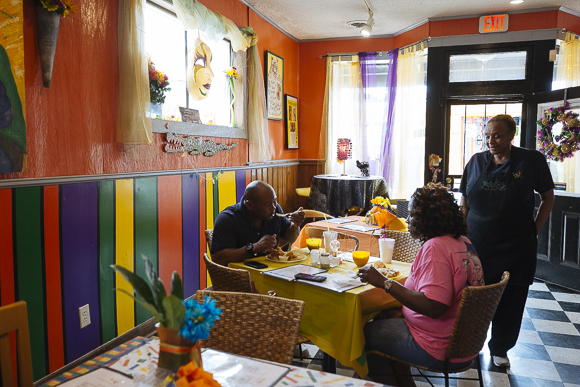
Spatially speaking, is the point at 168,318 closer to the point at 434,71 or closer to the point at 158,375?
the point at 158,375

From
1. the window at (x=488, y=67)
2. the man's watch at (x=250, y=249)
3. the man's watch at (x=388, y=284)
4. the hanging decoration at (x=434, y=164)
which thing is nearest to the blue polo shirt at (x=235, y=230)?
the man's watch at (x=250, y=249)

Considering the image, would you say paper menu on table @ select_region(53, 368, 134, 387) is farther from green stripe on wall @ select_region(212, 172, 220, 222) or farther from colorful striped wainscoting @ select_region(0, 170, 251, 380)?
green stripe on wall @ select_region(212, 172, 220, 222)

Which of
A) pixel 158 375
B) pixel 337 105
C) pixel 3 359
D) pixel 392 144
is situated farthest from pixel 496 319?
pixel 337 105

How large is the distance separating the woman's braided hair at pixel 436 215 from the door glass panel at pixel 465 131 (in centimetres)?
444

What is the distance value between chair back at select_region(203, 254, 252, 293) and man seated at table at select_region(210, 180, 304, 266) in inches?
9.7

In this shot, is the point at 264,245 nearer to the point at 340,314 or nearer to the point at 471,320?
the point at 340,314

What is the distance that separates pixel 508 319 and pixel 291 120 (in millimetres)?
4489

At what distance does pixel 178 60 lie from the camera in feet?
12.8

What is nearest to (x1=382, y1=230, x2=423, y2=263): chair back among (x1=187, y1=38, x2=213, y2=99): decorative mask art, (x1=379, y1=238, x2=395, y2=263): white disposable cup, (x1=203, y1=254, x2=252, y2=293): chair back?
(x1=379, y1=238, x2=395, y2=263): white disposable cup

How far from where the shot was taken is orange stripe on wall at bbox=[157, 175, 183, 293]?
354cm

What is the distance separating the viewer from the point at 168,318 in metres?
0.98

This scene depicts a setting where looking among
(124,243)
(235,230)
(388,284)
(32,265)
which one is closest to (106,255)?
(124,243)

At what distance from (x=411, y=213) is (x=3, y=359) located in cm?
166

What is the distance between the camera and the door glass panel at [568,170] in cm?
461
